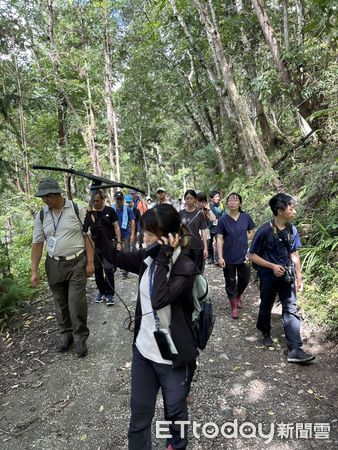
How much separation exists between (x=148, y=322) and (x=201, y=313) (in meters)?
0.39

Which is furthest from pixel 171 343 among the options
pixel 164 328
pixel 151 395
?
pixel 151 395

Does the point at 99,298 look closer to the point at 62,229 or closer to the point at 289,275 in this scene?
the point at 62,229

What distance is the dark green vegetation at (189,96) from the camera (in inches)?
262

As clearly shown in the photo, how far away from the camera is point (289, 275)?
3.99m

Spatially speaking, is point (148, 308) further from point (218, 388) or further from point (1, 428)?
point (1, 428)

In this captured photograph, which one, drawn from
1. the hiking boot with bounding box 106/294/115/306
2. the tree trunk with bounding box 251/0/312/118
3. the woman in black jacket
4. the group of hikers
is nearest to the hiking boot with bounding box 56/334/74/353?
the group of hikers

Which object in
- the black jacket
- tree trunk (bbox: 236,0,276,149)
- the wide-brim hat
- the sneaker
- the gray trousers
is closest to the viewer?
the black jacket

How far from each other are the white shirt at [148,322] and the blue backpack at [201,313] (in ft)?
0.67

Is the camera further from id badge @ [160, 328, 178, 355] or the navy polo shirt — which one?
id badge @ [160, 328, 178, 355]

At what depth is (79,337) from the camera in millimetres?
4441

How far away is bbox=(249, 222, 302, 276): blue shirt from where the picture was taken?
4035 millimetres

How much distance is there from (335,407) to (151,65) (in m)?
18.8

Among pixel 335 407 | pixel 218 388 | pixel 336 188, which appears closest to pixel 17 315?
pixel 218 388

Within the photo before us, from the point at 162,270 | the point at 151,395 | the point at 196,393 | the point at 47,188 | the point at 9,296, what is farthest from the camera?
the point at 9,296
